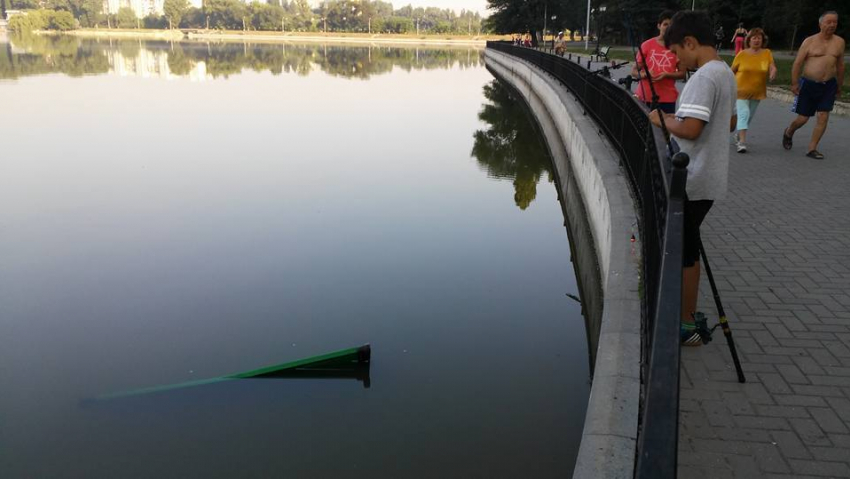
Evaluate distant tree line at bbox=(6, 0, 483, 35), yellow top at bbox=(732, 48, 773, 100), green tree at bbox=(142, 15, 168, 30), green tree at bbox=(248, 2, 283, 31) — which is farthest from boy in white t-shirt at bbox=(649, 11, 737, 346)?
green tree at bbox=(142, 15, 168, 30)

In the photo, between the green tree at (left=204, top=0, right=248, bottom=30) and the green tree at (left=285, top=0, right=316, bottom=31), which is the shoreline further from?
the green tree at (left=285, top=0, right=316, bottom=31)

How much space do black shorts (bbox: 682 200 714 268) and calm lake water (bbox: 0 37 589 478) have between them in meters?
1.51

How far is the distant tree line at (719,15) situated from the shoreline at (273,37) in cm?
4229

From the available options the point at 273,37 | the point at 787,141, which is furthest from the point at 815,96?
the point at 273,37

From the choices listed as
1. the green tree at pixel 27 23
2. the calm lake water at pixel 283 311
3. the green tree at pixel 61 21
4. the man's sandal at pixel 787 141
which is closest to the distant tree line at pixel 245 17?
the green tree at pixel 61 21

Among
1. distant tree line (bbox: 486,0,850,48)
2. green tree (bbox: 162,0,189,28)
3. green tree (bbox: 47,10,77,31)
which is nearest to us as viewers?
distant tree line (bbox: 486,0,850,48)

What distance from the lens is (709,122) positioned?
146 inches

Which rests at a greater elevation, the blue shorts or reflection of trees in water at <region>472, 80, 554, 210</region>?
the blue shorts

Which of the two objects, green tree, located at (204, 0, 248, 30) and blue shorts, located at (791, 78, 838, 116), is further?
green tree, located at (204, 0, 248, 30)

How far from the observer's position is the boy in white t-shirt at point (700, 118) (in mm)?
3590

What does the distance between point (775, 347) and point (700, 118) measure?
1.47 metres

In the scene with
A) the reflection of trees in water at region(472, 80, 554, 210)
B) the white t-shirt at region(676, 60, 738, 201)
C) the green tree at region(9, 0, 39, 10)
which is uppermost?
the green tree at region(9, 0, 39, 10)

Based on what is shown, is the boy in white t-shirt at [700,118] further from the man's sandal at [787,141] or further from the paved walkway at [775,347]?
the man's sandal at [787,141]

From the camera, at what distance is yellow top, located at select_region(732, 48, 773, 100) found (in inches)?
372
